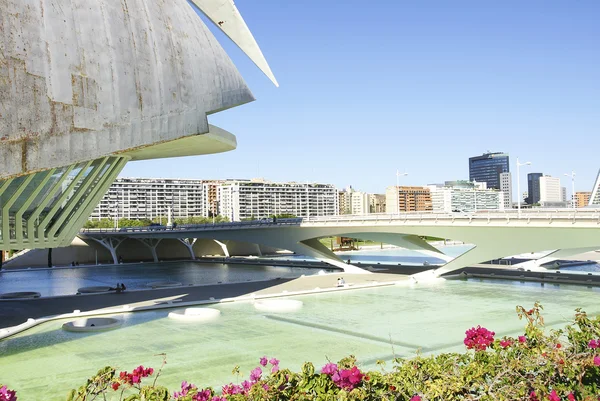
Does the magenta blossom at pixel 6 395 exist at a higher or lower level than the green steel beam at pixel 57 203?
lower

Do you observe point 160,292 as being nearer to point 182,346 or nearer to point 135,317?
point 135,317

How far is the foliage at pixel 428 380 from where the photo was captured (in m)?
6.54

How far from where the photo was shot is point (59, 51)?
8109 millimetres

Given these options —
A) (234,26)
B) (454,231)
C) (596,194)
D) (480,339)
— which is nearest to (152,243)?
(454,231)

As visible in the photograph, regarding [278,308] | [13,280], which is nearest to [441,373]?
[278,308]

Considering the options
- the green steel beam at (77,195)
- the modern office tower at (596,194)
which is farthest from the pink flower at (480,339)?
the modern office tower at (596,194)

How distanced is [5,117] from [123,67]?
8.65ft

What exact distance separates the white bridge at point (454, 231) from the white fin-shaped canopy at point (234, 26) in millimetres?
18991

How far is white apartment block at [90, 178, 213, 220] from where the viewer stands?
556ft

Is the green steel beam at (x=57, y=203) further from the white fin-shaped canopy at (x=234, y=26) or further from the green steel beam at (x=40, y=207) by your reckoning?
the white fin-shaped canopy at (x=234, y=26)

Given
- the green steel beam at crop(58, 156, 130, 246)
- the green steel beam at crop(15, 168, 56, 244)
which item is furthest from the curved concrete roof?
the green steel beam at crop(58, 156, 130, 246)

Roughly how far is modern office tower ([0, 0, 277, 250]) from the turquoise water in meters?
6.30

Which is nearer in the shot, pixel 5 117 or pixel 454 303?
pixel 5 117

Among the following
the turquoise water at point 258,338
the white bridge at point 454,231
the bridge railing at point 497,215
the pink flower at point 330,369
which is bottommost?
the turquoise water at point 258,338
